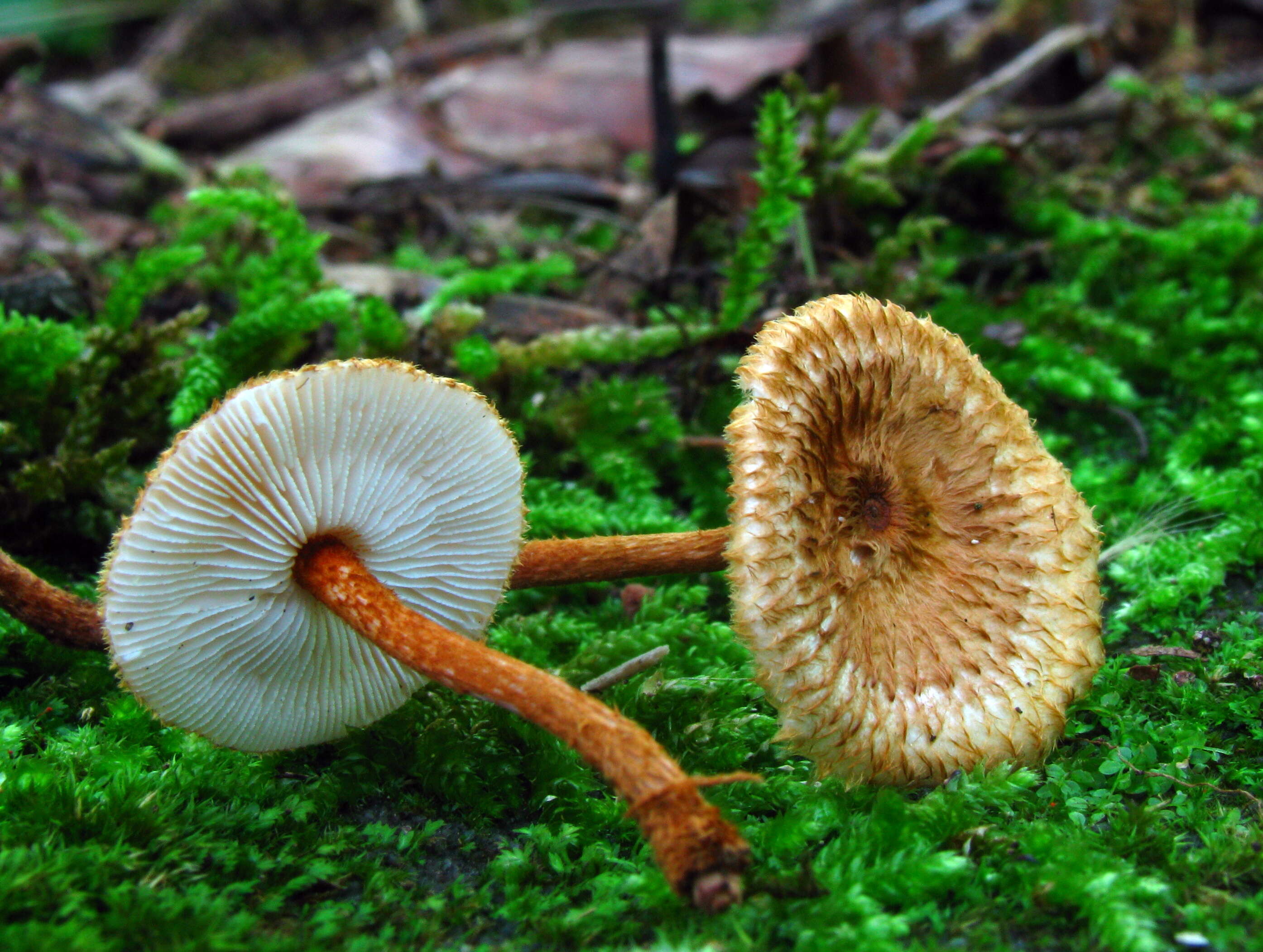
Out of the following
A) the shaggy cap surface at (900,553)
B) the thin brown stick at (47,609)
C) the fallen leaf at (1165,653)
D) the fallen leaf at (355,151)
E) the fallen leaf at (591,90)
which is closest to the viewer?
the shaggy cap surface at (900,553)

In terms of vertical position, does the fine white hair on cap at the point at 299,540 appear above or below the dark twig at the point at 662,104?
below

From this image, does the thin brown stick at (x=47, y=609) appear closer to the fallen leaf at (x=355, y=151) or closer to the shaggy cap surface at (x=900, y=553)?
the shaggy cap surface at (x=900, y=553)

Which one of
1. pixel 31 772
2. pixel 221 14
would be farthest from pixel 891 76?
pixel 221 14

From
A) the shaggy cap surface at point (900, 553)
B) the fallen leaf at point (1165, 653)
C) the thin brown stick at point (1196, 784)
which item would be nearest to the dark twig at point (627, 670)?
the shaggy cap surface at point (900, 553)

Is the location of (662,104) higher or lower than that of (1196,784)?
higher

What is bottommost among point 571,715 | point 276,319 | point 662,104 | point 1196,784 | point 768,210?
point 1196,784

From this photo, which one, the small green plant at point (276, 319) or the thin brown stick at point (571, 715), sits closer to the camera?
the thin brown stick at point (571, 715)

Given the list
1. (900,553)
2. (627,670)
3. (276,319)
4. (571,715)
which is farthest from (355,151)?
(571,715)

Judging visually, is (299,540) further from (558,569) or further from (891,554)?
(891,554)

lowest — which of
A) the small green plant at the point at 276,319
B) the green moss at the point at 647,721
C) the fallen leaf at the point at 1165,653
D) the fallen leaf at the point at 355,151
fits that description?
the fallen leaf at the point at 1165,653
